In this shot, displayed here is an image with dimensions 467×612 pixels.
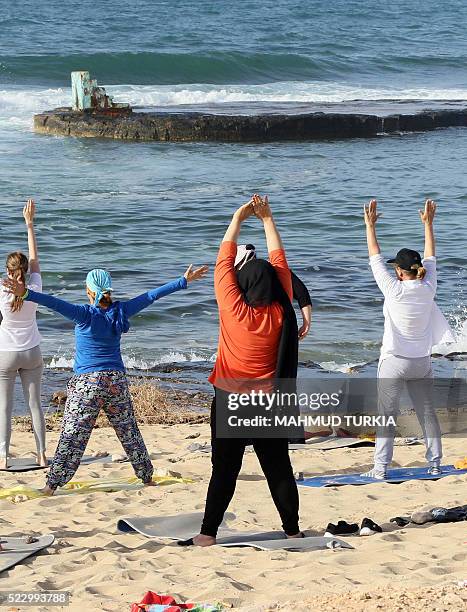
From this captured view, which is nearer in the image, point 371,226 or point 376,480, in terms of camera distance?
point 371,226

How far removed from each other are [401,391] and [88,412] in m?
2.00

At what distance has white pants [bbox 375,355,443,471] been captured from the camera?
25.1ft

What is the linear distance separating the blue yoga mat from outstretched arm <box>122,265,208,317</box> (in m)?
1.74

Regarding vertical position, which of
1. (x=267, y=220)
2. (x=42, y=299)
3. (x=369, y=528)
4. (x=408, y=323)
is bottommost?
(x=369, y=528)

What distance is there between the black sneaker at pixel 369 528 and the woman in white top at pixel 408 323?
1.08 m

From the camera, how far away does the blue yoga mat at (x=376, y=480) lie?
7.96 metres

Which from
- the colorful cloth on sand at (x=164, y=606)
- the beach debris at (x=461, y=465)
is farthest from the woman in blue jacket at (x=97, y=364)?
the beach debris at (x=461, y=465)

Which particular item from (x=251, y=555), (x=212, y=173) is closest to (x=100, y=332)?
(x=251, y=555)

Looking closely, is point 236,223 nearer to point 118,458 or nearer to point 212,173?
point 118,458

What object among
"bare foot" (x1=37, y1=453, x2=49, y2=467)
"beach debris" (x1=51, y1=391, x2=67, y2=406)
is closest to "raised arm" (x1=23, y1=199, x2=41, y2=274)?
"bare foot" (x1=37, y1=453, x2=49, y2=467)

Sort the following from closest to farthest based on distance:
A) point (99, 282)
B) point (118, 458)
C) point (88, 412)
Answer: point (99, 282) < point (88, 412) < point (118, 458)

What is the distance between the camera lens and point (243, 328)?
245 inches

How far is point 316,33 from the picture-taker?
65938 mm

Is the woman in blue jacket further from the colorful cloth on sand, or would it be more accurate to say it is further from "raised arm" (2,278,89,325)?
the colorful cloth on sand
